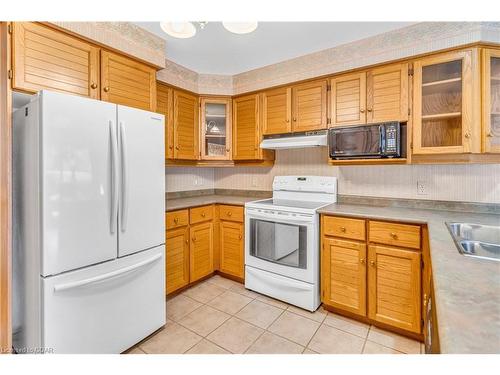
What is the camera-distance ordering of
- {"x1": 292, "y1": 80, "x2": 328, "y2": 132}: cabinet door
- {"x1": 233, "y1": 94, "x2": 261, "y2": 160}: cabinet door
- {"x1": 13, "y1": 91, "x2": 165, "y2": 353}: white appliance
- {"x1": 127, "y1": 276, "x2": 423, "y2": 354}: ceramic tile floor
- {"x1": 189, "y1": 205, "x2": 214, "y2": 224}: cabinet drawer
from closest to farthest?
{"x1": 13, "y1": 91, "x2": 165, "y2": 353}: white appliance, {"x1": 127, "y1": 276, "x2": 423, "y2": 354}: ceramic tile floor, {"x1": 292, "y1": 80, "x2": 328, "y2": 132}: cabinet door, {"x1": 189, "y1": 205, "x2": 214, "y2": 224}: cabinet drawer, {"x1": 233, "y1": 94, "x2": 261, "y2": 160}: cabinet door

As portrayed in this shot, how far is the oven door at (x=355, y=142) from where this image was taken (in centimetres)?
223

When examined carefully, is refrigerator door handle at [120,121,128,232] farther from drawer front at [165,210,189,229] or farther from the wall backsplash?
the wall backsplash

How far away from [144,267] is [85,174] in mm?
774

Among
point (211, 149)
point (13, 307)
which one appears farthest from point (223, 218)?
point (13, 307)

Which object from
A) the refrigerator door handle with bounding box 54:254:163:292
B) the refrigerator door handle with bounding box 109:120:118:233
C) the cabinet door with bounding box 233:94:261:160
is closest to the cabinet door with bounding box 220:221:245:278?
the cabinet door with bounding box 233:94:261:160

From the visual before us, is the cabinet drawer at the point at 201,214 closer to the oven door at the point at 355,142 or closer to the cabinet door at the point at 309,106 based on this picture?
the cabinet door at the point at 309,106

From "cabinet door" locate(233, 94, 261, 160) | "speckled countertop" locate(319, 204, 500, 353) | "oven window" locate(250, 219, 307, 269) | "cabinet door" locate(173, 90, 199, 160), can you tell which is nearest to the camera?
"speckled countertop" locate(319, 204, 500, 353)

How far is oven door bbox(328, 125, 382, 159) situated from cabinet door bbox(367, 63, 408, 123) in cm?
12

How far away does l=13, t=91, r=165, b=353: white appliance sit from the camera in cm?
139

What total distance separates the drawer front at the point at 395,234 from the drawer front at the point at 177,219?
5.68ft

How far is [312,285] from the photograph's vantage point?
229cm

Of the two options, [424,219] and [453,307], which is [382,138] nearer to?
[424,219]

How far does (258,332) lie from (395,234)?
132cm

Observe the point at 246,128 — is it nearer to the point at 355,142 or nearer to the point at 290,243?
the point at 355,142
